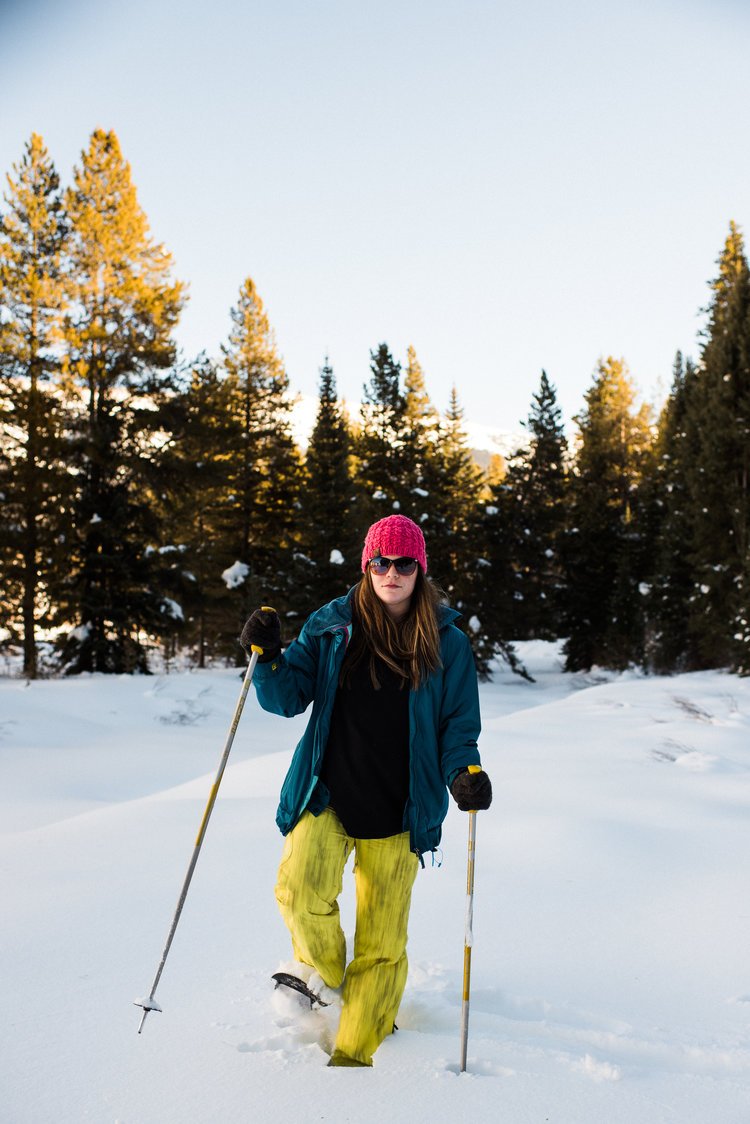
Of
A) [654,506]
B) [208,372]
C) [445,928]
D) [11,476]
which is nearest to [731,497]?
[654,506]

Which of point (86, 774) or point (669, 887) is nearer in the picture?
point (669, 887)

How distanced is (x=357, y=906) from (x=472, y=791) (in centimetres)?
57

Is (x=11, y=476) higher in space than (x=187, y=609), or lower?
higher

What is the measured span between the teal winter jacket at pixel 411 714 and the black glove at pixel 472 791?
73 mm

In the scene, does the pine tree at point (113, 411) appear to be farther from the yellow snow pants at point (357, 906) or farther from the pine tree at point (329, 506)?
the yellow snow pants at point (357, 906)

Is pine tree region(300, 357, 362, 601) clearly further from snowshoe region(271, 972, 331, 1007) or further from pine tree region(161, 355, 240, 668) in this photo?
snowshoe region(271, 972, 331, 1007)

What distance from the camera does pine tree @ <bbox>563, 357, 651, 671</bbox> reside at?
26.4m

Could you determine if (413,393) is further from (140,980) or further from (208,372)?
(140,980)

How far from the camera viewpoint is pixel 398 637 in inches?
111

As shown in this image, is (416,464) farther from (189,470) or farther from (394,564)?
(394,564)

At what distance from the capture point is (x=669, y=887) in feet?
13.9

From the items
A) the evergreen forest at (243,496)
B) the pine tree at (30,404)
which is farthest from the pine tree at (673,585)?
the pine tree at (30,404)

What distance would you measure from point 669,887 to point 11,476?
52.2 feet

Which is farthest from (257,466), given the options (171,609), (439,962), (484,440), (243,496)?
(484,440)
